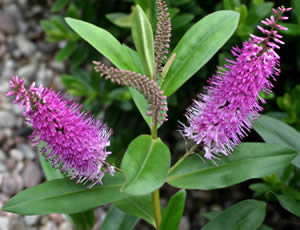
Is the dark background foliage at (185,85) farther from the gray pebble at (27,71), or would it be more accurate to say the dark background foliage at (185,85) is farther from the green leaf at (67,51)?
the gray pebble at (27,71)

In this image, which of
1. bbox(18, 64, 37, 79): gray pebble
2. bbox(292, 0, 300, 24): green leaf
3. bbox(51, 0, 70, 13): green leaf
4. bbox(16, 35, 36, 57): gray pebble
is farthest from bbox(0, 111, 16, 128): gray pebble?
bbox(292, 0, 300, 24): green leaf

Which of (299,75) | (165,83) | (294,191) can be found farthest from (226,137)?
(299,75)

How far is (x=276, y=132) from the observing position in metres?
1.20

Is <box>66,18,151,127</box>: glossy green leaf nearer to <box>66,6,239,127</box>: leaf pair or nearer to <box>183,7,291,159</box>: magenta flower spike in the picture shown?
<box>66,6,239,127</box>: leaf pair

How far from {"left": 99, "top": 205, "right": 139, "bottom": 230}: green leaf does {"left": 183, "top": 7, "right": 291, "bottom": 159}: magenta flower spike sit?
547 millimetres

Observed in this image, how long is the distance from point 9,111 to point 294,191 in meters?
2.08

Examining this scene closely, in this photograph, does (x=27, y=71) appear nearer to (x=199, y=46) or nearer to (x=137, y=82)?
(x=199, y=46)

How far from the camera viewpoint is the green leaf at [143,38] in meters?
0.85

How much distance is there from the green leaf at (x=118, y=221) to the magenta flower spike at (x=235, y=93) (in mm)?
547

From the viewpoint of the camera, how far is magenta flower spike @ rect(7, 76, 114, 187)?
0.83 metres

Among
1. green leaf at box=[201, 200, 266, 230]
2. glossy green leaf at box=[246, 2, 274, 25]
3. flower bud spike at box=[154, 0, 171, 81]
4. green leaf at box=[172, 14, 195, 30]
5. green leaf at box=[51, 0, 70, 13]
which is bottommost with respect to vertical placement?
green leaf at box=[201, 200, 266, 230]

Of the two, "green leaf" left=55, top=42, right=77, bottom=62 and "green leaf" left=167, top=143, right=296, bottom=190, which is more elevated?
"green leaf" left=167, top=143, right=296, bottom=190

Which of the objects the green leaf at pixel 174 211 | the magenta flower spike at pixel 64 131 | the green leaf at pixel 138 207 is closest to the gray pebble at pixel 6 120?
the green leaf at pixel 138 207

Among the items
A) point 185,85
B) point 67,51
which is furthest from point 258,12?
point 67,51
